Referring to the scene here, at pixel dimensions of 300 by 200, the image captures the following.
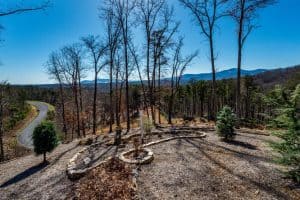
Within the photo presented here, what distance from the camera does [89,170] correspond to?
752cm

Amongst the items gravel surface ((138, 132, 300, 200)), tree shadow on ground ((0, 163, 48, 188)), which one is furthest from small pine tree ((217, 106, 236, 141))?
tree shadow on ground ((0, 163, 48, 188))

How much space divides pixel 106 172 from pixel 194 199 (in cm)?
287

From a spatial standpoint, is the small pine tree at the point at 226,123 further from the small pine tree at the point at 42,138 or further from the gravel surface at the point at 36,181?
the small pine tree at the point at 42,138

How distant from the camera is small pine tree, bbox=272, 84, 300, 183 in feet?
19.0

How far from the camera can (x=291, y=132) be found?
5.83 meters

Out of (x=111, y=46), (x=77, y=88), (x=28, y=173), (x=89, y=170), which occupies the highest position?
(x=111, y=46)

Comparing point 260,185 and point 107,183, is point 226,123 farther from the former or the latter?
point 107,183

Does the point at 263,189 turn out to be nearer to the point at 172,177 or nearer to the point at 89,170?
the point at 172,177

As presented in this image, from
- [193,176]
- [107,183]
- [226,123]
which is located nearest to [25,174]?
[107,183]

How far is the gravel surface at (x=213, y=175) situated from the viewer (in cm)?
557

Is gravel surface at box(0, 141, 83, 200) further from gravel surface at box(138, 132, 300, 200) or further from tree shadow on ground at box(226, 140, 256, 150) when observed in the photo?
tree shadow on ground at box(226, 140, 256, 150)

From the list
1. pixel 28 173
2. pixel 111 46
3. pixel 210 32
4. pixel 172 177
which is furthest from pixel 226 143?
pixel 111 46

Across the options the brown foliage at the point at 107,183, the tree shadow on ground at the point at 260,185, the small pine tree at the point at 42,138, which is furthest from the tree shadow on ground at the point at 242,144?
the small pine tree at the point at 42,138

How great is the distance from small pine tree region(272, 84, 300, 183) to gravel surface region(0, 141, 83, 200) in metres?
5.30
